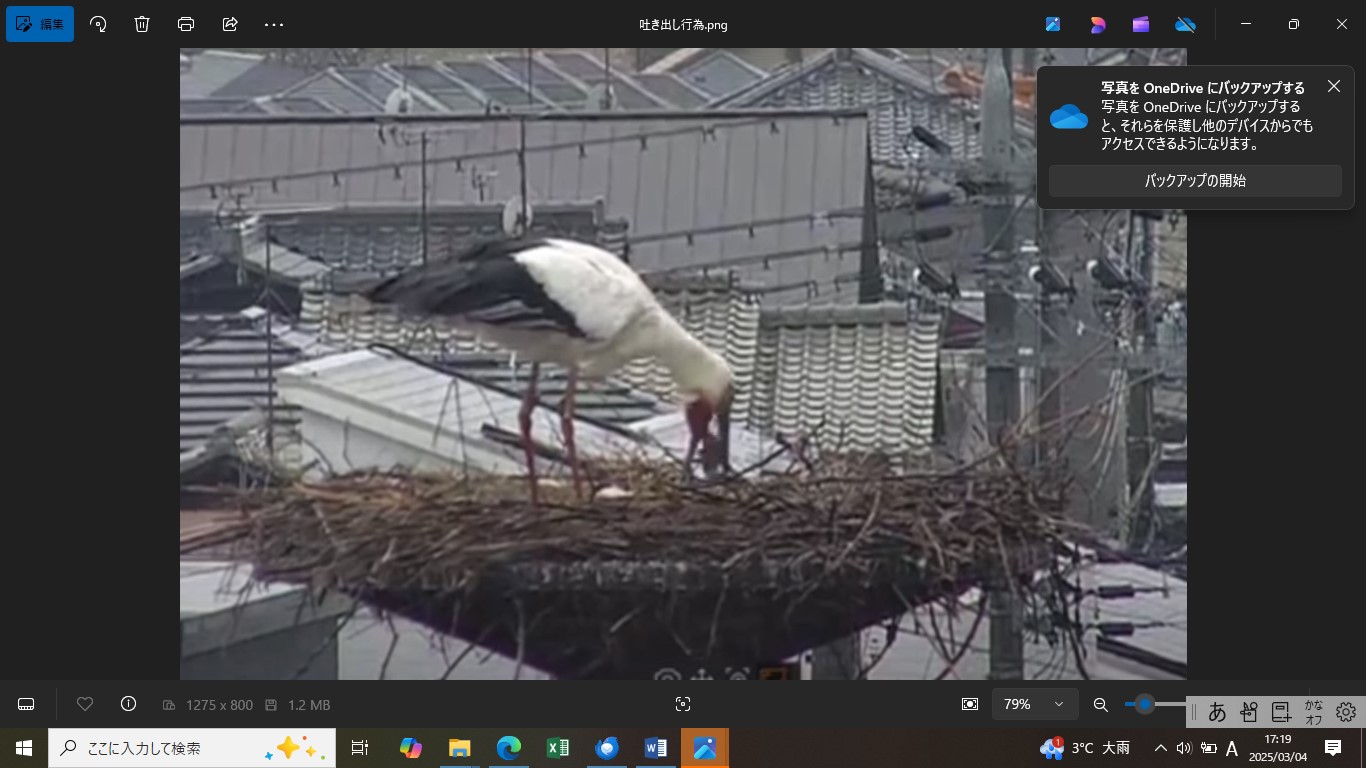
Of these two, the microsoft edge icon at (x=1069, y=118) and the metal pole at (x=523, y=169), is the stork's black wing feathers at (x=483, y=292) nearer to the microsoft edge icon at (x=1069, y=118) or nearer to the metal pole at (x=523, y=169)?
the metal pole at (x=523, y=169)

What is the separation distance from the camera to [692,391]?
1839 millimetres

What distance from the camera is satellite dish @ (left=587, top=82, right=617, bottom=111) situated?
1801mm

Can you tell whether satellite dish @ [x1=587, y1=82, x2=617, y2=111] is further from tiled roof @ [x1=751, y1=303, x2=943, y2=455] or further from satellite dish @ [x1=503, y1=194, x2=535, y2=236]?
tiled roof @ [x1=751, y1=303, x2=943, y2=455]

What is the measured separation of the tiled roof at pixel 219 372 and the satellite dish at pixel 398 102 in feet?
0.62

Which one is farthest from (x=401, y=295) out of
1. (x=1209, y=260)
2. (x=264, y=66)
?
(x=1209, y=260)

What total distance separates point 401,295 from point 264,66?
21 centimetres

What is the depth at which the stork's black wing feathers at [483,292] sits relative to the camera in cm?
185

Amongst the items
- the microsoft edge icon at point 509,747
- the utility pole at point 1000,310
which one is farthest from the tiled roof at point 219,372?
the utility pole at point 1000,310

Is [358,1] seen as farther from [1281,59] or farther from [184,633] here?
[1281,59]

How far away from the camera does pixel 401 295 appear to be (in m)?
1.85
